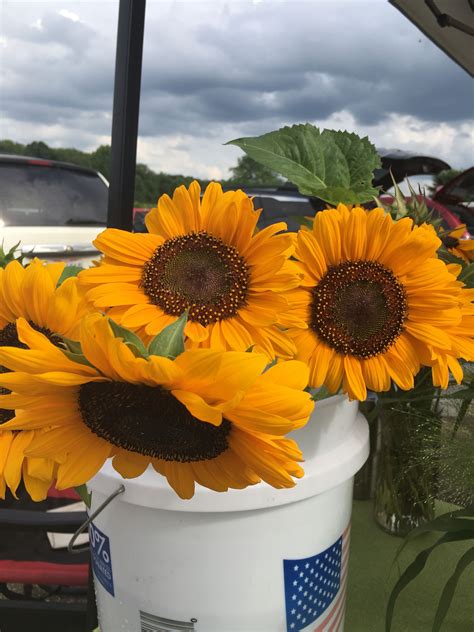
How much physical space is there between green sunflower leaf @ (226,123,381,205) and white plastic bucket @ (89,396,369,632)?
6.1 inches

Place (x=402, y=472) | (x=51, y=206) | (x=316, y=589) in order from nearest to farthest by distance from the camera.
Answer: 1. (x=316, y=589)
2. (x=402, y=472)
3. (x=51, y=206)

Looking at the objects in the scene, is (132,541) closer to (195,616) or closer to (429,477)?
(195,616)

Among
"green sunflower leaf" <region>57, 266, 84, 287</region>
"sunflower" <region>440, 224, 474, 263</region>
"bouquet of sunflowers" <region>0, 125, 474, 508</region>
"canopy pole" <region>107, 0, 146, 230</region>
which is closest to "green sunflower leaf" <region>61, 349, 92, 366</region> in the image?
"bouquet of sunflowers" <region>0, 125, 474, 508</region>

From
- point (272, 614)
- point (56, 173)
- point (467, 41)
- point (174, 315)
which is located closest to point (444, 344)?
point (174, 315)

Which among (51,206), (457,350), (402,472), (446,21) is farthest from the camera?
(51,206)

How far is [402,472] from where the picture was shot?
59 cm

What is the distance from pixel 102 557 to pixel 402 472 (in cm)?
31

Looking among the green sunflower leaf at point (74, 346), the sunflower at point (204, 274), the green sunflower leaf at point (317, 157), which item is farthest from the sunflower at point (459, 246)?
the green sunflower leaf at point (74, 346)

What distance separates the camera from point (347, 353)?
1.12 feet

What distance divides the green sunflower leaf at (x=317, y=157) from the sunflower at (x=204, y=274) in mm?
90

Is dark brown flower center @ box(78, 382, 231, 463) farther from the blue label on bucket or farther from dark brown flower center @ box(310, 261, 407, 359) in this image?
the blue label on bucket

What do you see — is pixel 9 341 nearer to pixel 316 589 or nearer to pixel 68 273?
pixel 68 273

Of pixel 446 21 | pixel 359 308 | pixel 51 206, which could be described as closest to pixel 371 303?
pixel 359 308

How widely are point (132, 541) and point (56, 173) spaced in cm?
408
